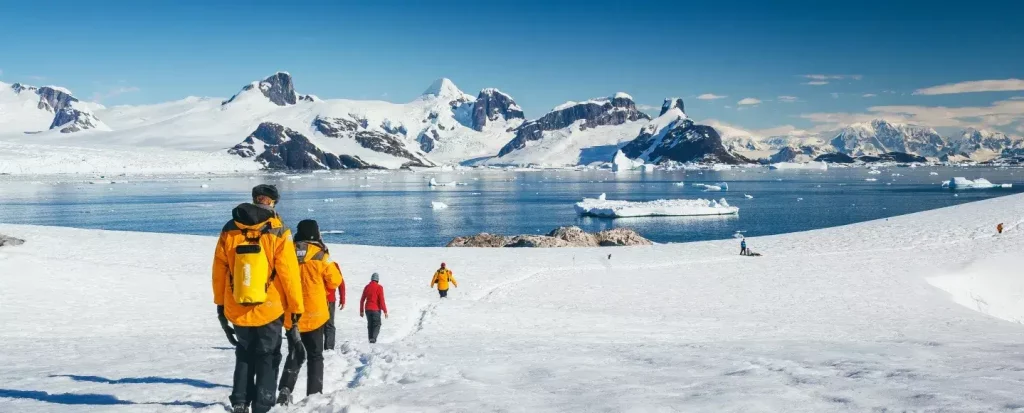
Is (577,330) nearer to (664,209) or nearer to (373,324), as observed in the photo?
(373,324)

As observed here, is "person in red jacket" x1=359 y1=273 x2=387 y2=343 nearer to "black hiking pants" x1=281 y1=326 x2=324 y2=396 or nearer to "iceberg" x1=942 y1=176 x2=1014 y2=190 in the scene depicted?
"black hiking pants" x1=281 y1=326 x2=324 y2=396

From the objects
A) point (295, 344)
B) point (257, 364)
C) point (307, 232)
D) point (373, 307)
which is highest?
point (307, 232)

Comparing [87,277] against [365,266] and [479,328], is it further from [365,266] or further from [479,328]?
[479,328]

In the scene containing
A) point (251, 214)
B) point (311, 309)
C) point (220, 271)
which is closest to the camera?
point (251, 214)

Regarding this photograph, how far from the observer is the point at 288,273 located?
6617 mm

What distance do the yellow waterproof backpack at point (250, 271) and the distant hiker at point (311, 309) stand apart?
125 cm

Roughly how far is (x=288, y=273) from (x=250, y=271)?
367 millimetres

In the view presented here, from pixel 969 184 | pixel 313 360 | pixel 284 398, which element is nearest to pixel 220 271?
pixel 284 398

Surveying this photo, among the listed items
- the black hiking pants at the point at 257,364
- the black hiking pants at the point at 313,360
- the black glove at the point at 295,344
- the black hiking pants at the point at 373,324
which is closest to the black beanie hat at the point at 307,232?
the black hiking pants at the point at 313,360

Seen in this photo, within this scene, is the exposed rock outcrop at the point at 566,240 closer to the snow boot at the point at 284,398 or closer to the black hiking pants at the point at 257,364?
the snow boot at the point at 284,398

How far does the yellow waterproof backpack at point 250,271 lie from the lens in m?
6.34

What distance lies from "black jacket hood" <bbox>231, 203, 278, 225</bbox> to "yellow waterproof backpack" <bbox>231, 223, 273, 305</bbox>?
94 mm

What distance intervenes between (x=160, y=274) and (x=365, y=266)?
8062 millimetres

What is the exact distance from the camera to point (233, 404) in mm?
7000
